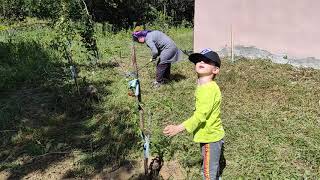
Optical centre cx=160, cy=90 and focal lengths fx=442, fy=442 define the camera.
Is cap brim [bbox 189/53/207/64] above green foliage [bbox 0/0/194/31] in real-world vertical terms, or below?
above

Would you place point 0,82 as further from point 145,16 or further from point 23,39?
point 145,16

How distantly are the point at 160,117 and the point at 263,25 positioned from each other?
367cm

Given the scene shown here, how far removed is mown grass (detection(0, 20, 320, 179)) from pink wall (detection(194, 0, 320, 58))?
43cm

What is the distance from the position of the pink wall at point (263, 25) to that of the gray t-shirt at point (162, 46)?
6.40ft

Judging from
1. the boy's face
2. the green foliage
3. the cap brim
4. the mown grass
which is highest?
the cap brim

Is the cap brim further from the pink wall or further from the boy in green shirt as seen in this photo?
the pink wall

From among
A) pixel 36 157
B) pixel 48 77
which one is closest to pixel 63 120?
→ pixel 36 157

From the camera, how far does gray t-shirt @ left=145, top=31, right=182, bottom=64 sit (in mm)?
7406

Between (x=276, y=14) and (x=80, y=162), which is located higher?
(x=276, y=14)

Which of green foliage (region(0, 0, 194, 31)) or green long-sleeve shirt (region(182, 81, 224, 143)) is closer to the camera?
green long-sleeve shirt (region(182, 81, 224, 143))

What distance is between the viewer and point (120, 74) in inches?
336

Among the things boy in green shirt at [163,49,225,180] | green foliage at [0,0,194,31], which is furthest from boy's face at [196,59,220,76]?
green foliage at [0,0,194,31]

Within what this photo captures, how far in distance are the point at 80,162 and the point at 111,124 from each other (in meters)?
1.03

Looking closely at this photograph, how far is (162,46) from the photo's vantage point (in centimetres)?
759
